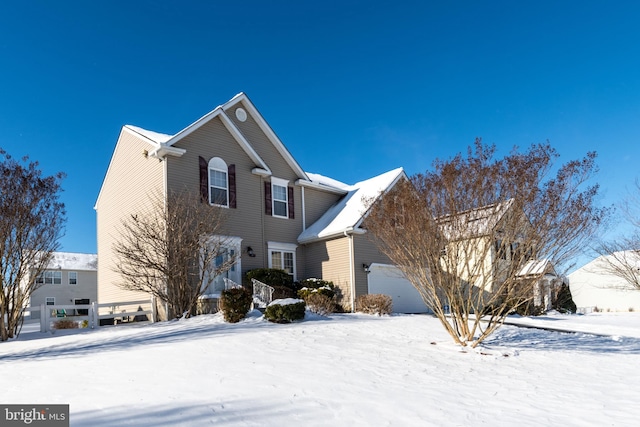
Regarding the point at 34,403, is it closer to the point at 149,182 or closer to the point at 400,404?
the point at 400,404

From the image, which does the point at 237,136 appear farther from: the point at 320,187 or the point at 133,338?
the point at 133,338

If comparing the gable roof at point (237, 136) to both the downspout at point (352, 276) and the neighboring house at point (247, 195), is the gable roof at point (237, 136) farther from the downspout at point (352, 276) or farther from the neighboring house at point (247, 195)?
the downspout at point (352, 276)

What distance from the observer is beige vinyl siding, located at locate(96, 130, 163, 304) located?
736 inches

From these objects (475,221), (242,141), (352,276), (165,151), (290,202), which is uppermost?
(242,141)

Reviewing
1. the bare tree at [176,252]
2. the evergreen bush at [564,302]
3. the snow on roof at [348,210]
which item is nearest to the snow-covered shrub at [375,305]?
the snow on roof at [348,210]

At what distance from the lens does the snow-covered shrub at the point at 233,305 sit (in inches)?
556

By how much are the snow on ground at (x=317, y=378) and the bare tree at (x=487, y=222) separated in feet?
5.34

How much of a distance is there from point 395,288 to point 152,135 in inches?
473

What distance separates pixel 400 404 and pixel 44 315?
13.2m

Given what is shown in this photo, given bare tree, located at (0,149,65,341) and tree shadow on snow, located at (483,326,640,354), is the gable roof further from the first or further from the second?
tree shadow on snow, located at (483,326,640,354)

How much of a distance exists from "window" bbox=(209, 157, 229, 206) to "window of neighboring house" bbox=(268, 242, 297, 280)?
9.44ft

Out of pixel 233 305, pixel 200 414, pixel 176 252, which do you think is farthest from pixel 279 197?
pixel 200 414

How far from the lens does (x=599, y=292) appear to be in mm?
37312

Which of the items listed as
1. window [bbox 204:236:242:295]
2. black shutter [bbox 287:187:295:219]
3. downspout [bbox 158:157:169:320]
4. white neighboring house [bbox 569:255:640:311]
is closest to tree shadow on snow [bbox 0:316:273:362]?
downspout [bbox 158:157:169:320]
